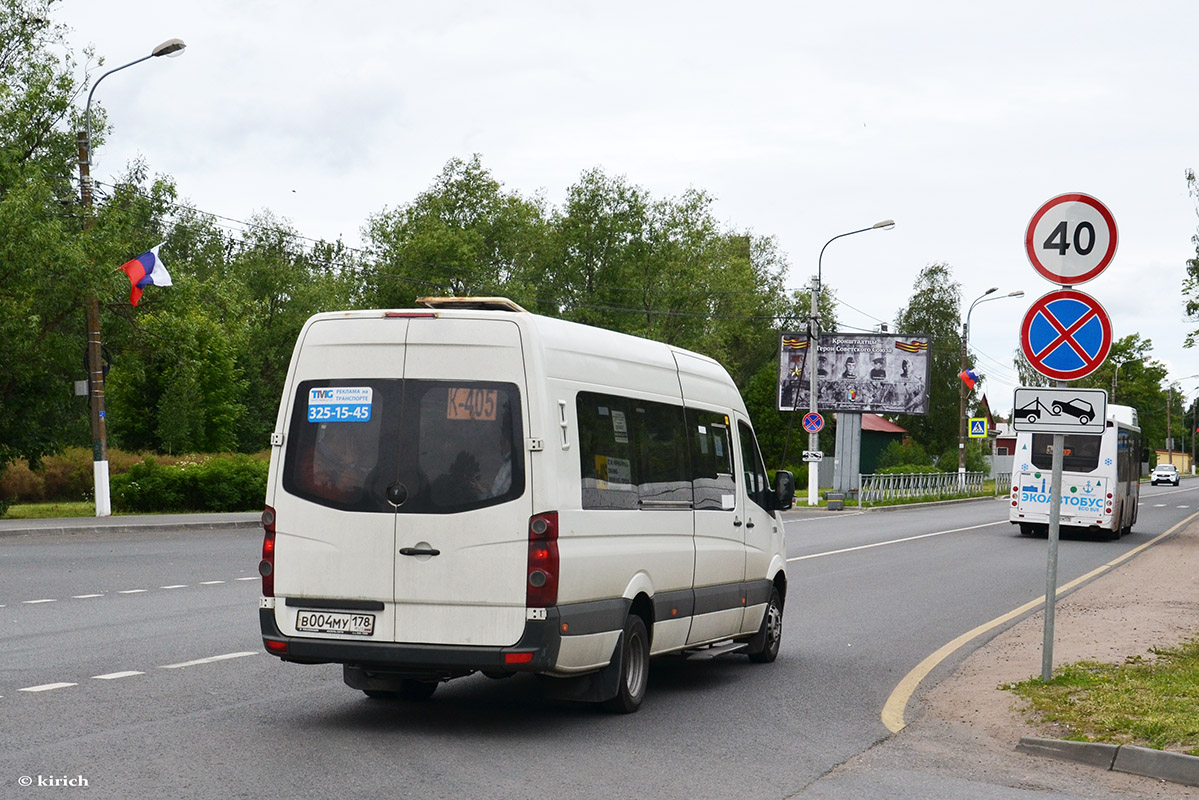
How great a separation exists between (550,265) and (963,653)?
6488 cm

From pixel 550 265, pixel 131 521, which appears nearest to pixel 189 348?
pixel 131 521

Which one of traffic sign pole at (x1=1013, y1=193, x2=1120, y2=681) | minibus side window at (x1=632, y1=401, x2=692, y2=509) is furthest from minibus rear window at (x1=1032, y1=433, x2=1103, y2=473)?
minibus side window at (x1=632, y1=401, x2=692, y2=509)

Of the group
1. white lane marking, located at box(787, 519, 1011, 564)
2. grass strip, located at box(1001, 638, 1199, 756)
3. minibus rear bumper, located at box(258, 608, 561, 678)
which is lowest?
white lane marking, located at box(787, 519, 1011, 564)

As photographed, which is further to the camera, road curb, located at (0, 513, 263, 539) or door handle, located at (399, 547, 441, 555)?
road curb, located at (0, 513, 263, 539)

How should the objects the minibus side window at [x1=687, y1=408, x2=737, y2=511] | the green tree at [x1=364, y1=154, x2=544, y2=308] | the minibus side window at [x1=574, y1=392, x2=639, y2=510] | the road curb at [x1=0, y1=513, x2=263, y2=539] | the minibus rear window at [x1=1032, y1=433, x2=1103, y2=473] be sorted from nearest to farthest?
the minibus side window at [x1=574, y1=392, x2=639, y2=510]
the minibus side window at [x1=687, y1=408, x2=737, y2=511]
the road curb at [x1=0, y1=513, x2=263, y2=539]
the minibus rear window at [x1=1032, y1=433, x2=1103, y2=473]
the green tree at [x1=364, y1=154, x2=544, y2=308]

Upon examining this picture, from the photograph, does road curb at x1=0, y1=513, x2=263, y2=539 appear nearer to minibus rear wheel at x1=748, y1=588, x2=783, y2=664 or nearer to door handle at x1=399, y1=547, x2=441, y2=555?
minibus rear wheel at x1=748, y1=588, x2=783, y2=664

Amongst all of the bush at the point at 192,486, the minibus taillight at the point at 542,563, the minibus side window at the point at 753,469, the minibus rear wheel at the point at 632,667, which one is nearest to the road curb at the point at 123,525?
the bush at the point at 192,486

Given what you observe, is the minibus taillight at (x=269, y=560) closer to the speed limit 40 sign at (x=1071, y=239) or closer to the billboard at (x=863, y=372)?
the speed limit 40 sign at (x=1071, y=239)

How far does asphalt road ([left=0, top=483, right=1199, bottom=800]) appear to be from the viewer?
643cm

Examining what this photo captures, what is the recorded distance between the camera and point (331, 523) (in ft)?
25.1

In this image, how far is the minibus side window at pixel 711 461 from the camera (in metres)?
9.40

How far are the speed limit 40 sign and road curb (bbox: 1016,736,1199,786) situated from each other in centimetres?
336

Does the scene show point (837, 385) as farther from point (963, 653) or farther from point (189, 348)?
point (963, 653)

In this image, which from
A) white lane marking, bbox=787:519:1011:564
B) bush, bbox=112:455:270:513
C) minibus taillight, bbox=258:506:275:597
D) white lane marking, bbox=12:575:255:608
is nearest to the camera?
minibus taillight, bbox=258:506:275:597
